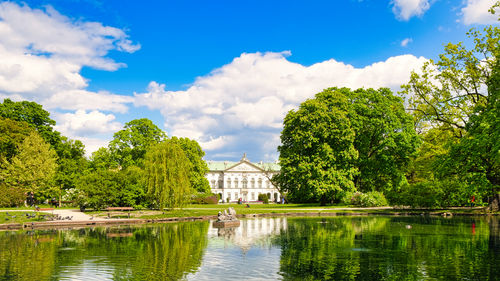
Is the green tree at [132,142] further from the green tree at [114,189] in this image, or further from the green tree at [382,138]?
the green tree at [382,138]

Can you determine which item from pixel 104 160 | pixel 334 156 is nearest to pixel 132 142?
pixel 104 160

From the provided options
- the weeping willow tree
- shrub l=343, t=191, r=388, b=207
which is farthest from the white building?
the weeping willow tree

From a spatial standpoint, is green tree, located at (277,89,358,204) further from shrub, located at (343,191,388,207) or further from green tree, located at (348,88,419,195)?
green tree, located at (348,88,419,195)

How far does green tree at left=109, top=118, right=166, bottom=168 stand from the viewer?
6169 cm

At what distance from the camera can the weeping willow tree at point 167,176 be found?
36.4 meters

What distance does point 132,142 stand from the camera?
63094mm

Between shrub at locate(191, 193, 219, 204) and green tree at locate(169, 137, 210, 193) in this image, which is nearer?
green tree at locate(169, 137, 210, 193)

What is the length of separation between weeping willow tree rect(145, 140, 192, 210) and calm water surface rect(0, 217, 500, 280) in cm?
1208

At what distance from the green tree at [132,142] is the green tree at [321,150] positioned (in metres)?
24.7

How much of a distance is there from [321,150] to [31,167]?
3628cm

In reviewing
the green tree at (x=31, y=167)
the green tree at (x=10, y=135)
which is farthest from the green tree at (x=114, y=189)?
the green tree at (x=10, y=135)

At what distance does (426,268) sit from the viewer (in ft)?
43.6

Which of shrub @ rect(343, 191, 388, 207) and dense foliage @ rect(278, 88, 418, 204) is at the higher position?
dense foliage @ rect(278, 88, 418, 204)

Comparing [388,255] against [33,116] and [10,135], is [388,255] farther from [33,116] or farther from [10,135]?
[33,116]
